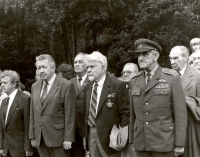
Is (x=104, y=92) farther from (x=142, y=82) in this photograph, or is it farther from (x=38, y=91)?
(x=38, y=91)

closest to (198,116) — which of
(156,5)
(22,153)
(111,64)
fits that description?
(22,153)

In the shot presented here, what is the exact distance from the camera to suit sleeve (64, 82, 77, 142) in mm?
5027

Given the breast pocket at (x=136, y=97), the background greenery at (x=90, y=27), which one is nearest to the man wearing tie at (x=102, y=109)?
the breast pocket at (x=136, y=97)

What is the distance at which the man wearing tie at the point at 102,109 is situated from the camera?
498cm

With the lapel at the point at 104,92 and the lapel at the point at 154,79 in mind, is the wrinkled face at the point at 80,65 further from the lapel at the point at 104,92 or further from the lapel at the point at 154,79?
the lapel at the point at 154,79

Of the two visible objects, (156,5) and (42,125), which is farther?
(156,5)

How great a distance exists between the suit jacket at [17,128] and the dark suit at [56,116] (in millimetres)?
417

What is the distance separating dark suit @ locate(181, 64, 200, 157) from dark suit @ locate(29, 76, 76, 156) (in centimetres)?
165

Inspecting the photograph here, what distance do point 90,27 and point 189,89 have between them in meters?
11.0

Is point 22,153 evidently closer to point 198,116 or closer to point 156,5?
point 198,116

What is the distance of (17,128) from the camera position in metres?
5.59

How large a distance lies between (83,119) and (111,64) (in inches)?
345

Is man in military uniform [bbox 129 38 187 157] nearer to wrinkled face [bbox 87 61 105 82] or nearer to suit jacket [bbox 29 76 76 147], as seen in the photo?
wrinkled face [bbox 87 61 105 82]

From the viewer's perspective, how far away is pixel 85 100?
17.3 ft
